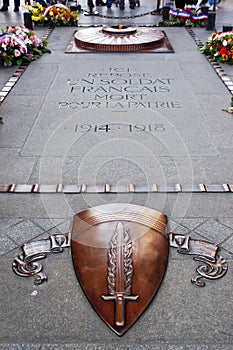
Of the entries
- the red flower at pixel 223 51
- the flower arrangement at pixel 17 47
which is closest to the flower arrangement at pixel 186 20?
the red flower at pixel 223 51

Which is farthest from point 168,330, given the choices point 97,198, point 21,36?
point 21,36

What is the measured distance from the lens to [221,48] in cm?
850

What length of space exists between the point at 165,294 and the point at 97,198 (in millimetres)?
1350

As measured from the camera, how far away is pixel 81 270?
299 centimetres

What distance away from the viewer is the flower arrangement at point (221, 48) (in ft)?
27.0

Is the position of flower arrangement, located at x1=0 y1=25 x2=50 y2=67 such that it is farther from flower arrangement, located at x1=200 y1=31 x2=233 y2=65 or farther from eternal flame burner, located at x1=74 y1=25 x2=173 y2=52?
flower arrangement, located at x1=200 y1=31 x2=233 y2=65

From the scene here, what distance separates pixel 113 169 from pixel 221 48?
5.17 metres

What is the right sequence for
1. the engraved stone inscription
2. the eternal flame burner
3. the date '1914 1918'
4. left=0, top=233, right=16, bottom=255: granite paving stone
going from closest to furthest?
left=0, top=233, right=16, bottom=255: granite paving stone
the date '1914 1918'
the engraved stone inscription
the eternal flame burner

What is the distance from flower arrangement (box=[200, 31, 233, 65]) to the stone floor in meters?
0.19

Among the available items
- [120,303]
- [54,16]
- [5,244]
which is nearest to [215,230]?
[120,303]

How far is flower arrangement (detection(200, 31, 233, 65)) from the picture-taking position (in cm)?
823

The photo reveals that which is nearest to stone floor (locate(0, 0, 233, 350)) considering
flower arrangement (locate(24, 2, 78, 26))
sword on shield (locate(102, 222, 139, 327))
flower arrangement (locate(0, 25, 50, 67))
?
sword on shield (locate(102, 222, 139, 327))

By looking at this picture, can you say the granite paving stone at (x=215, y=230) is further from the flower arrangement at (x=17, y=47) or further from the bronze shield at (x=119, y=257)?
the flower arrangement at (x=17, y=47)

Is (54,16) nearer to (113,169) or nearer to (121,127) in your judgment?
(121,127)
